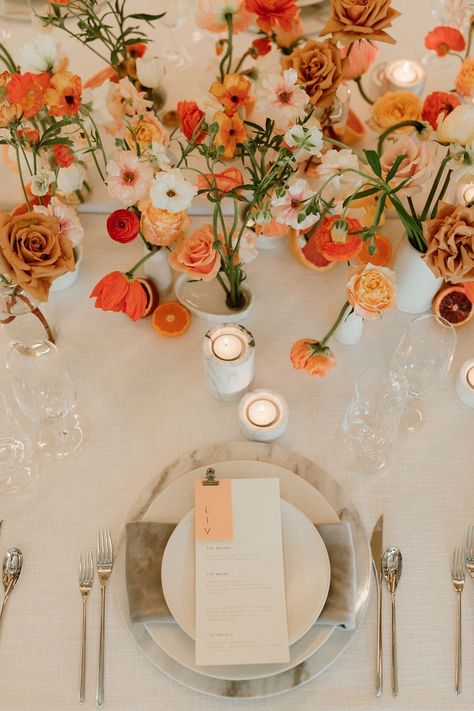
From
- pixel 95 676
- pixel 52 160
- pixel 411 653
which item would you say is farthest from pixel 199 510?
pixel 52 160

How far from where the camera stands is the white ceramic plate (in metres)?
0.95

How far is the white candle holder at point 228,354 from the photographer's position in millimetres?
1074

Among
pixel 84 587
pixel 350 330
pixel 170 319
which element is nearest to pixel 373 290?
pixel 350 330

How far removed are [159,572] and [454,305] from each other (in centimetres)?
77

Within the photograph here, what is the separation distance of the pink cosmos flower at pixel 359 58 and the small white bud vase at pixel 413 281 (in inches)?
16.5

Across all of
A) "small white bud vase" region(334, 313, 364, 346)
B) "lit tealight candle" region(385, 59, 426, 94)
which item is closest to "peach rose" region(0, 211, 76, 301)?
"small white bud vase" region(334, 313, 364, 346)

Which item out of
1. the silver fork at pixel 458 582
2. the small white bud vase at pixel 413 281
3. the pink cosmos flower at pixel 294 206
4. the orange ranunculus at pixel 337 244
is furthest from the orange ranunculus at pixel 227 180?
the silver fork at pixel 458 582

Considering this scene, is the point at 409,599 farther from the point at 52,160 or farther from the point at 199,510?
the point at 52,160

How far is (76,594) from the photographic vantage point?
1019 mm

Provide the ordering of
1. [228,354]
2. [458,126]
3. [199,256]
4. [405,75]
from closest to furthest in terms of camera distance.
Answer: [458,126] < [199,256] < [228,354] < [405,75]

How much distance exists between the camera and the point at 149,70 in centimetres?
116

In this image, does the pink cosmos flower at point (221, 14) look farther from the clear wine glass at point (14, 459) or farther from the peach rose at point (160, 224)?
the clear wine glass at point (14, 459)

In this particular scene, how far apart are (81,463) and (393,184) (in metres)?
0.75

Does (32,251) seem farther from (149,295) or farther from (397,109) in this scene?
(397,109)
